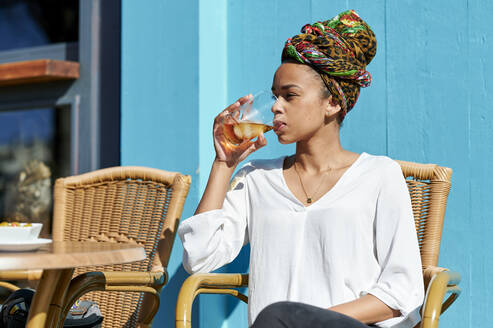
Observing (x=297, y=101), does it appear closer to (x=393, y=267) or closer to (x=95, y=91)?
(x=393, y=267)

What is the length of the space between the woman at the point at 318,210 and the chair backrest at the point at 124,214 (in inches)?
14.7

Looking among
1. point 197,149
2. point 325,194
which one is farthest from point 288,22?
point 325,194

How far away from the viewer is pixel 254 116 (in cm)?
182

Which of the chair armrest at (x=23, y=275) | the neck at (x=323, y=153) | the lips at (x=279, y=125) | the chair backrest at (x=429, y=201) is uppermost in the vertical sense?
the lips at (x=279, y=125)

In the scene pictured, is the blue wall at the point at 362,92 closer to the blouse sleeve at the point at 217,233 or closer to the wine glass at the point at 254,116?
the blouse sleeve at the point at 217,233

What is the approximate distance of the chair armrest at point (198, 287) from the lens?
167 cm

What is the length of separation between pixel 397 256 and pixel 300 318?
17.1 inches

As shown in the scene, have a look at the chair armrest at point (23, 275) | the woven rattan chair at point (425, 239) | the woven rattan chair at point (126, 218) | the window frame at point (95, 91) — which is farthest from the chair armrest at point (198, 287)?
the window frame at point (95, 91)

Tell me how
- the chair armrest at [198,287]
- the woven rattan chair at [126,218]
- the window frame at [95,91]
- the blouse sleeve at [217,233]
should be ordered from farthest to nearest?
1. the window frame at [95,91]
2. the woven rattan chair at [126,218]
3. the blouse sleeve at [217,233]
4. the chair armrest at [198,287]

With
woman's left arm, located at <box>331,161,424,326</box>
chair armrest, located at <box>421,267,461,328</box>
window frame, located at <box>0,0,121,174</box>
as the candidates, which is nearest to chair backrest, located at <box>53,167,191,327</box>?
window frame, located at <box>0,0,121,174</box>

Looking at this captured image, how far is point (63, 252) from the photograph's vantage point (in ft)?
4.44

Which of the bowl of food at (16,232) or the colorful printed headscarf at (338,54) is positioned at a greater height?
the colorful printed headscarf at (338,54)

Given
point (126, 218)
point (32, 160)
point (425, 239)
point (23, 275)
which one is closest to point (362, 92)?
A: point (425, 239)

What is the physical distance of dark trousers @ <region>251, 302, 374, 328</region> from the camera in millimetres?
1406
